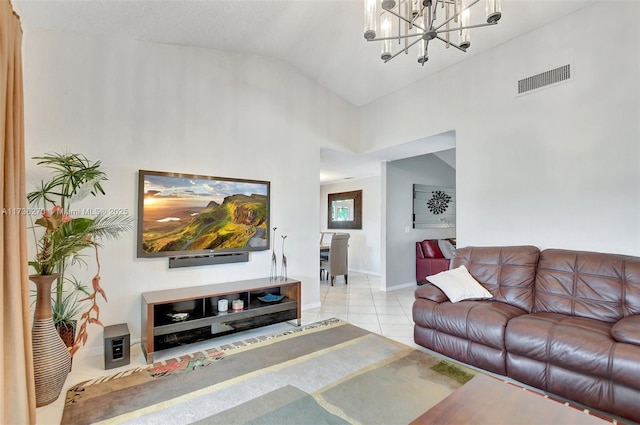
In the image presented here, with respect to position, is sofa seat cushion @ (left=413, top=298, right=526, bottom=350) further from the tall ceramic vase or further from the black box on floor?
the tall ceramic vase

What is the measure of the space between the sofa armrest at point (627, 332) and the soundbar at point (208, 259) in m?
3.23

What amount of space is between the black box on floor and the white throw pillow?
2.78 meters

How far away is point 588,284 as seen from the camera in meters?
2.44

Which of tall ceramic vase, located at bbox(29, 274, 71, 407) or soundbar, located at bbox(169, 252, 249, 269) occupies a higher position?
soundbar, located at bbox(169, 252, 249, 269)

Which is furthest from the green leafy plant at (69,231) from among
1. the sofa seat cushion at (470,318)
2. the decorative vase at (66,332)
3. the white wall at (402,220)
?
the white wall at (402,220)

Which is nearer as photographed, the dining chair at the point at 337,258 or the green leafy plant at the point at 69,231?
the green leafy plant at the point at 69,231

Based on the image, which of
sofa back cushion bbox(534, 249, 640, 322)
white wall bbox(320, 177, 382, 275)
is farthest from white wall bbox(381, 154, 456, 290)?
sofa back cushion bbox(534, 249, 640, 322)

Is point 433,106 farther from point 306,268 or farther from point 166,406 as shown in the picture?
point 166,406

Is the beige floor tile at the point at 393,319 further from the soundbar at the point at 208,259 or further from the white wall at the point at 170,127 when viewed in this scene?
the soundbar at the point at 208,259

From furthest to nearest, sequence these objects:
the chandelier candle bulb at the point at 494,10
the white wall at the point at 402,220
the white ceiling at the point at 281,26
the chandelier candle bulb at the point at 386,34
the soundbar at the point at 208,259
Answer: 1. the white wall at the point at 402,220
2. the soundbar at the point at 208,259
3. the white ceiling at the point at 281,26
4. the chandelier candle bulb at the point at 386,34
5. the chandelier candle bulb at the point at 494,10

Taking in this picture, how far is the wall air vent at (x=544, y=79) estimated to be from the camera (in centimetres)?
284

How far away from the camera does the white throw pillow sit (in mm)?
2783

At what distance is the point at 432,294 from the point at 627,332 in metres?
1.29

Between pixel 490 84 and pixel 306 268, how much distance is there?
10.2 ft
